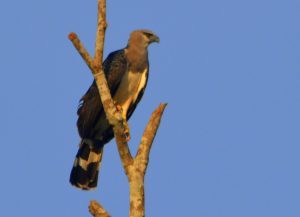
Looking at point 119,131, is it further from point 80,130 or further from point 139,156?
point 80,130

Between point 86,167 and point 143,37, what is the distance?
2.14 m

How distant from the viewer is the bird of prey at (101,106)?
9086 millimetres

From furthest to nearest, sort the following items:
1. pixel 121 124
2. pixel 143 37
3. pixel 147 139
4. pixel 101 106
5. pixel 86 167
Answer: pixel 143 37 < pixel 86 167 < pixel 101 106 < pixel 121 124 < pixel 147 139

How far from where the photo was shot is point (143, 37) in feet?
32.5

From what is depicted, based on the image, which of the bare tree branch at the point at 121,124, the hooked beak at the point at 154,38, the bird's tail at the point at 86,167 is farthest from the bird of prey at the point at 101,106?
the bare tree branch at the point at 121,124

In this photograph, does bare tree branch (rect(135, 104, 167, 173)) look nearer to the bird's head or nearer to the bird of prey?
the bird of prey

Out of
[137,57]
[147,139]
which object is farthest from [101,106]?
[147,139]

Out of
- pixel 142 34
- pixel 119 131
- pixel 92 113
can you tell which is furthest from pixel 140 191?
pixel 142 34

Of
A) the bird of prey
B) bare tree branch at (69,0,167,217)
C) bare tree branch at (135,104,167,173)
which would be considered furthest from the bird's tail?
bare tree branch at (135,104,167,173)

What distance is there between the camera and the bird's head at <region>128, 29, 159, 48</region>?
979 cm

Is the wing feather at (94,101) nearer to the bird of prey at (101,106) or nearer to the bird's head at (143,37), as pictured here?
the bird of prey at (101,106)

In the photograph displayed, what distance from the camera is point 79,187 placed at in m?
9.17

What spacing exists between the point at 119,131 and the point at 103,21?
117cm

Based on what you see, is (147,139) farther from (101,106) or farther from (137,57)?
(137,57)
